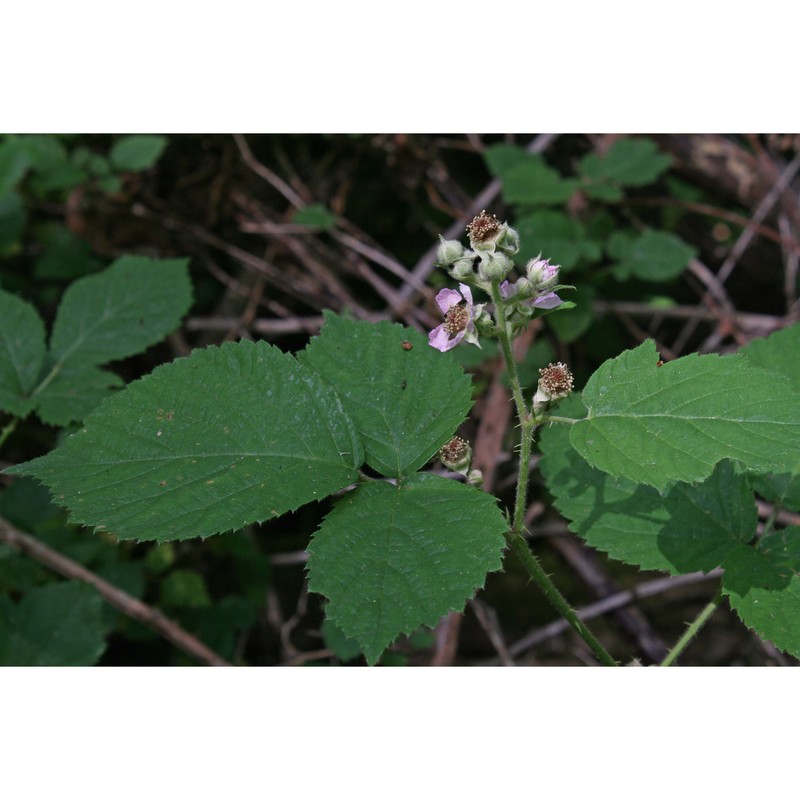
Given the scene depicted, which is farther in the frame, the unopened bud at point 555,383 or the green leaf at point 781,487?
the green leaf at point 781,487

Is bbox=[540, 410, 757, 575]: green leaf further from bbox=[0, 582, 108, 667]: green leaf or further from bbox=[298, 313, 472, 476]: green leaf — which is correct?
bbox=[0, 582, 108, 667]: green leaf

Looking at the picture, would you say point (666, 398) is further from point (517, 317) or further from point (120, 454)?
point (120, 454)

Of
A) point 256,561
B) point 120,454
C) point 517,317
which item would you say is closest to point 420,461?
point 517,317

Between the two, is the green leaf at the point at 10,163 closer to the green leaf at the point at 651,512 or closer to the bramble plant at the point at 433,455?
the bramble plant at the point at 433,455

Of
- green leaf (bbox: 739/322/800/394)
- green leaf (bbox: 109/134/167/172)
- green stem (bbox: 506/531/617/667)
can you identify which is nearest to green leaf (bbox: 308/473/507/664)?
green stem (bbox: 506/531/617/667)

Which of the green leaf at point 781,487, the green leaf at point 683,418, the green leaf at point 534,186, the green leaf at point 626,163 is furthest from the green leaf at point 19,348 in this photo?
the green leaf at point 626,163

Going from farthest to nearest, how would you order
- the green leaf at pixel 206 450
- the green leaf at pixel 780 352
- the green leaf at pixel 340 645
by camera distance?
the green leaf at pixel 340 645, the green leaf at pixel 780 352, the green leaf at pixel 206 450

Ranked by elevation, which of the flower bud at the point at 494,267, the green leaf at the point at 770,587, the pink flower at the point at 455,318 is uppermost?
Result: the flower bud at the point at 494,267
